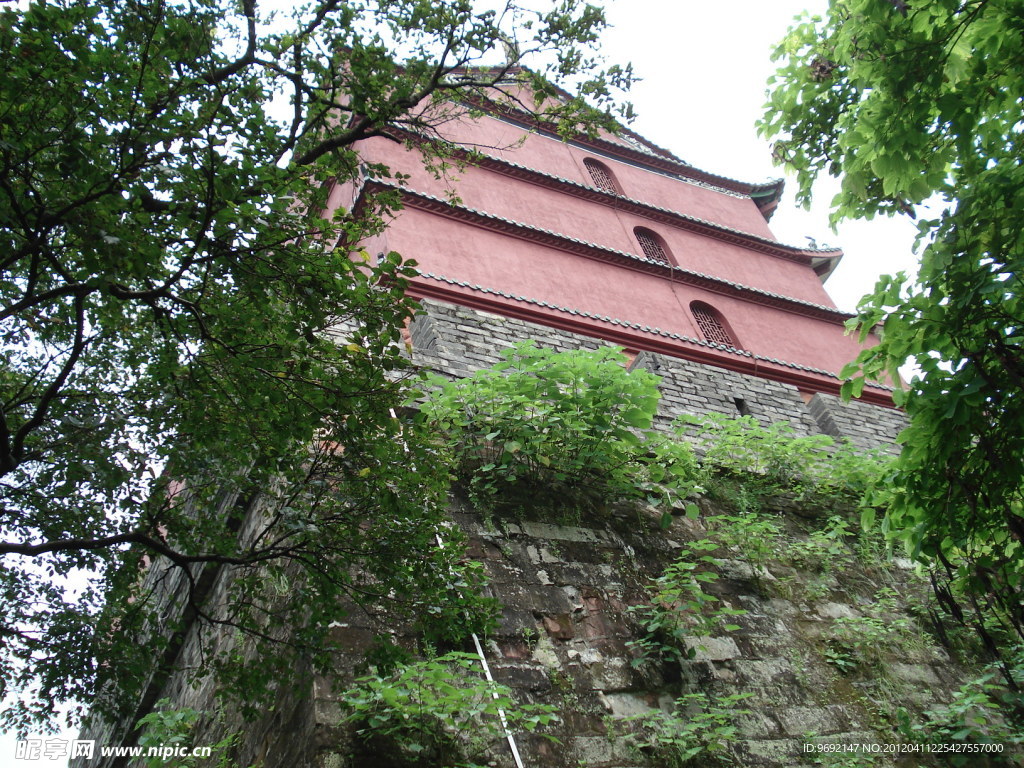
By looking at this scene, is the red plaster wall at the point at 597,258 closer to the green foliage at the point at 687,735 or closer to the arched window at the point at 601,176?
the arched window at the point at 601,176

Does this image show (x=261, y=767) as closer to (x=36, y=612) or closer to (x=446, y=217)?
(x=36, y=612)

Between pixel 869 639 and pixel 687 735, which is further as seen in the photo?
pixel 869 639

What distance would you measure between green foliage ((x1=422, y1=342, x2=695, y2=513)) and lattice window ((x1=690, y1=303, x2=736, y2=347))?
707cm

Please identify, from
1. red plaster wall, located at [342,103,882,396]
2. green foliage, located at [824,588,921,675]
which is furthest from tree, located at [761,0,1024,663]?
red plaster wall, located at [342,103,882,396]

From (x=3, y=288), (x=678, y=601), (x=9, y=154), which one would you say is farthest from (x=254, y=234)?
(x=678, y=601)

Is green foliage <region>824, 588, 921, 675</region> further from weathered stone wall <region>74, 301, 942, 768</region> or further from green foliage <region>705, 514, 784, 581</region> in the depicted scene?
green foliage <region>705, 514, 784, 581</region>

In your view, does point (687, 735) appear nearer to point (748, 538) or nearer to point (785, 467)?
point (748, 538)

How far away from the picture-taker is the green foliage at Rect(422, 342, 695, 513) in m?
5.13

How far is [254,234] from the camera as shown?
3312mm

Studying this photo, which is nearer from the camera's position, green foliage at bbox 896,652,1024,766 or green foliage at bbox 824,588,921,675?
green foliage at bbox 896,652,1024,766

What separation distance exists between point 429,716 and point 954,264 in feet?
10.8

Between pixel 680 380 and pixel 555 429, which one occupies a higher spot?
pixel 680 380

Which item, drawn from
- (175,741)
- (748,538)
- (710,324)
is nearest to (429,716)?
(175,741)

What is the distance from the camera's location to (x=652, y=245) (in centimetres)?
1363
